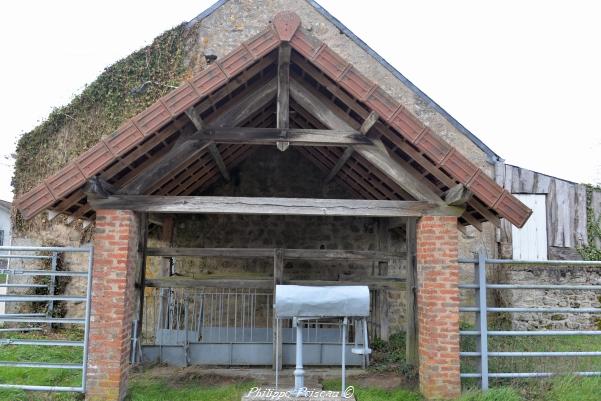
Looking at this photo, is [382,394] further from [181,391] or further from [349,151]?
[349,151]

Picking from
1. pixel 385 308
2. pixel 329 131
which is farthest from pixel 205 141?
pixel 385 308

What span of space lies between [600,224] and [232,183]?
927cm

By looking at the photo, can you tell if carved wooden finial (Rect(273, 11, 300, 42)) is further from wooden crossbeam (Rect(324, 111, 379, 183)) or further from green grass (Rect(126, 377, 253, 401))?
green grass (Rect(126, 377, 253, 401))

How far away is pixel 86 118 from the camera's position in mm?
11867

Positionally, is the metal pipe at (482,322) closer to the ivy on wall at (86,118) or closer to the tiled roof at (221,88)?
the tiled roof at (221,88)

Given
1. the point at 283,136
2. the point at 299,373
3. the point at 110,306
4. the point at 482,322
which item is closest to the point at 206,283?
the point at 110,306

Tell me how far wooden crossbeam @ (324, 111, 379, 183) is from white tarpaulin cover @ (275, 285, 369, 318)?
7.09 feet

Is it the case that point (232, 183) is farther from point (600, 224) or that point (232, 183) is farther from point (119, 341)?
point (600, 224)

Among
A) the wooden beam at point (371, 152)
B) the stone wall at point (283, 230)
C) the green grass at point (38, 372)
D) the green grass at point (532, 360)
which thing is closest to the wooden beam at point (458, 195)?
the wooden beam at point (371, 152)

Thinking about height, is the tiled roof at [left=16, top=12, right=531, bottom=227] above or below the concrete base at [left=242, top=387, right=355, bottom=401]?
above

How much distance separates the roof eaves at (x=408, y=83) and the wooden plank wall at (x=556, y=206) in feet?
1.83

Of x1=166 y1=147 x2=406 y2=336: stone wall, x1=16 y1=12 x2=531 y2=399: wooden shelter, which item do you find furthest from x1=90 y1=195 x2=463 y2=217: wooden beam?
x1=166 y1=147 x2=406 y2=336: stone wall

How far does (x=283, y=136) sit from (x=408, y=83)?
23.7 feet

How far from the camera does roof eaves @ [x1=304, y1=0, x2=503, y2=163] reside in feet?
39.1
